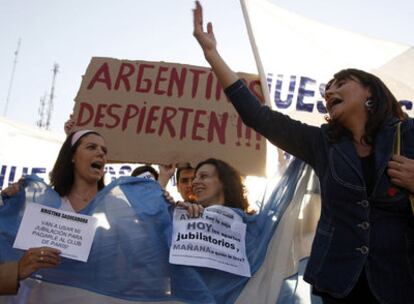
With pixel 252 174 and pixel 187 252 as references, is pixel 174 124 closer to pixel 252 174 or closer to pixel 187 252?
pixel 252 174

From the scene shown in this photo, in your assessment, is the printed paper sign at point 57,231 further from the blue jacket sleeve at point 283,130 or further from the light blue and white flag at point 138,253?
the blue jacket sleeve at point 283,130

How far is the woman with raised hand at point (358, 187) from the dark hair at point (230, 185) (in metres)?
1.13

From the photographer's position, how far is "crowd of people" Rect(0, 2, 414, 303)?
1621mm

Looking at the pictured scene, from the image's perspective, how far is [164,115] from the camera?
149 inches

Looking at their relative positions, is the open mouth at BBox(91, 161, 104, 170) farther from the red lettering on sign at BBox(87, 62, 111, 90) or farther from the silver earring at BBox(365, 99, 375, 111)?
the silver earring at BBox(365, 99, 375, 111)

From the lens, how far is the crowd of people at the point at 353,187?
1621mm

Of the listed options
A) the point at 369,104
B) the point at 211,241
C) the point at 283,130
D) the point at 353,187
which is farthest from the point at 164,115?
the point at 353,187

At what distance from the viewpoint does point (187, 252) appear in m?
2.39

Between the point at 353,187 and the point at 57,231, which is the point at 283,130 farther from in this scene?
the point at 57,231

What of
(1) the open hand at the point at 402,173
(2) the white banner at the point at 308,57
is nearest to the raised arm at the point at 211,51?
(1) the open hand at the point at 402,173

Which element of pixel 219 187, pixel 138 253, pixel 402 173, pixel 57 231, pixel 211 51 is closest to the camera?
pixel 402 173

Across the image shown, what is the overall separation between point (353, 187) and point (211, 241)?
92 cm

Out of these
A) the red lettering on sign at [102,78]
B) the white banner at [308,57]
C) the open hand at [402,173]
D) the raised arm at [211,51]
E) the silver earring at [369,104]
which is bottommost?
the open hand at [402,173]

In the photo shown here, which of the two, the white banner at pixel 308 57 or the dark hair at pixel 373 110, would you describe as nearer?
the dark hair at pixel 373 110
